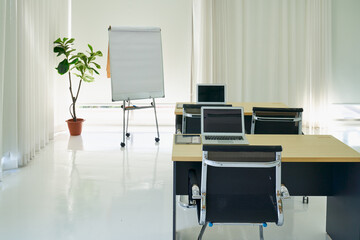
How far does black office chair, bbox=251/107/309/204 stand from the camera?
4.00 meters

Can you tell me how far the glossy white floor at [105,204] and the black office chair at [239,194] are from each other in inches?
31.8

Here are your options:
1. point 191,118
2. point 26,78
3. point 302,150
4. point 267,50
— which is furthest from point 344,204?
point 267,50

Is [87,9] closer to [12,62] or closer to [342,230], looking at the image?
[12,62]

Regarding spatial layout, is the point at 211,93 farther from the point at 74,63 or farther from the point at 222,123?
the point at 74,63

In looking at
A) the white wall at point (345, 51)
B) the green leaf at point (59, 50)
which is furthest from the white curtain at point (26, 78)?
the white wall at point (345, 51)

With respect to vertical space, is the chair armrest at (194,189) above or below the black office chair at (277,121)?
below

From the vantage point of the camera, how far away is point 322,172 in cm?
329

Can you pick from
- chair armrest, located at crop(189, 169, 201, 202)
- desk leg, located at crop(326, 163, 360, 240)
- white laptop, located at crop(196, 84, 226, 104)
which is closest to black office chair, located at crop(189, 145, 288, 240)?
chair armrest, located at crop(189, 169, 201, 202)

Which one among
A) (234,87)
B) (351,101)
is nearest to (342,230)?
(234,87)

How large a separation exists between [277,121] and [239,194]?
1.60m

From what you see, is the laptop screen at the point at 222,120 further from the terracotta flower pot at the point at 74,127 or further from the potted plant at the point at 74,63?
the terracotta flower pot at the point at 74,127

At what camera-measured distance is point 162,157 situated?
587 cm

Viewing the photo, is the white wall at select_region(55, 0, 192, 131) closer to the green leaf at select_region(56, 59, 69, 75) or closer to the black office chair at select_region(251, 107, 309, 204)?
the green leaf at select_region(56, 59, 69, 75)

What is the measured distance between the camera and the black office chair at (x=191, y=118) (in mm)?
4512
